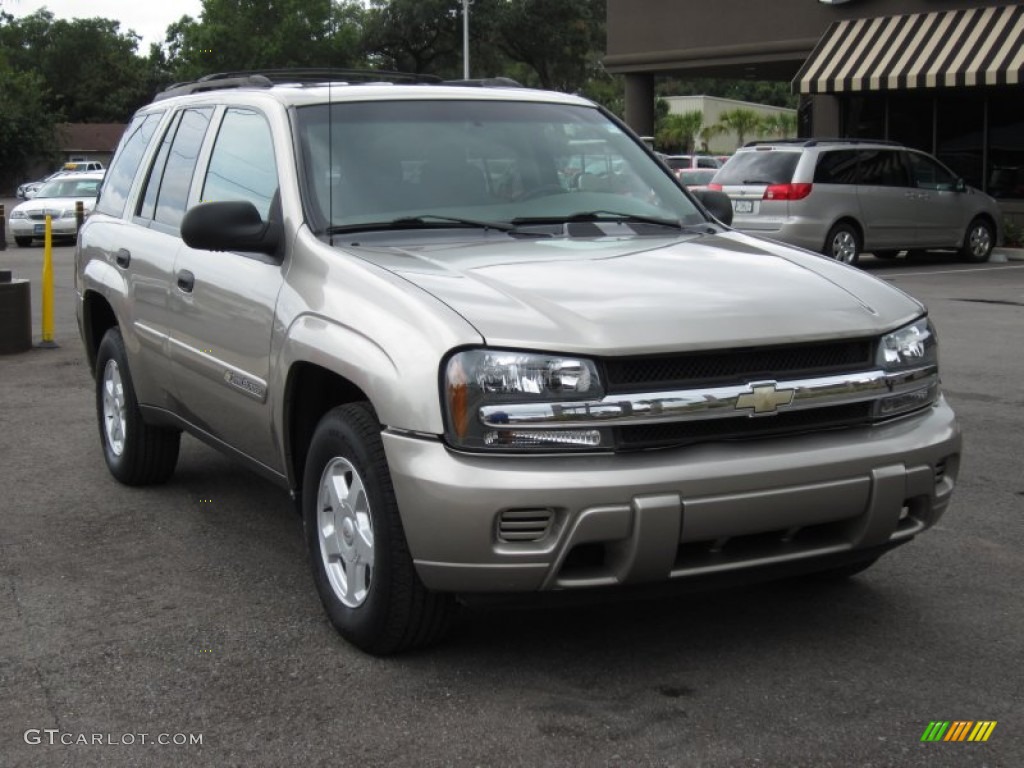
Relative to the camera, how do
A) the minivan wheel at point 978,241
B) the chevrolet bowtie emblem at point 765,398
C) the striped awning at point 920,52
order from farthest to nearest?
the striped awning at point 920,52
the minivan wheel at point 978,241
the chevrolet bowtie emblem at point 765,398

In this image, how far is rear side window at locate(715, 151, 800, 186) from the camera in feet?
60.9

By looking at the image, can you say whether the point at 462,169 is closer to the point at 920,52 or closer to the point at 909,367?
the point at 909,367

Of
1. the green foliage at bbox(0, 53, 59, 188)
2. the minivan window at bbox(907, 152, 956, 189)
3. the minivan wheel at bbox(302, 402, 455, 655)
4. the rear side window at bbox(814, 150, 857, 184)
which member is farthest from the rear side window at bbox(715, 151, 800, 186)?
the green foliage at bbox(0, 53, 59, 188)

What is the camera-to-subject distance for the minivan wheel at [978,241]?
20828 mm

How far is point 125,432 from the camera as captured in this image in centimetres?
660

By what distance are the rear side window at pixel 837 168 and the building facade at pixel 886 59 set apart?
437cm

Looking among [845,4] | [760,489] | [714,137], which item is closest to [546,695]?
[760,489]

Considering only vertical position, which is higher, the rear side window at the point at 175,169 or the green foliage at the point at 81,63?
the green foliage at the point at 81,63

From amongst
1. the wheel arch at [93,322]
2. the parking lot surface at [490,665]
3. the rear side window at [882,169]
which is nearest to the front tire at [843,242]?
the rear side window at [882,169]

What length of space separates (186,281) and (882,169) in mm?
15490

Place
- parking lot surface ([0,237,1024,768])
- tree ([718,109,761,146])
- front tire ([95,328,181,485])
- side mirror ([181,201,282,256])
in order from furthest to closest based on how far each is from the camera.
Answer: tree ([718,109,761,146]), front tire ([95,328,181,485]), side mirror ([181,201,282,256]), parking lot surface ([0,237,1024,768])

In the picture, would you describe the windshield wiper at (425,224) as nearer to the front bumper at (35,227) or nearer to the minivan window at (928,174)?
the minivan window at (928,174)

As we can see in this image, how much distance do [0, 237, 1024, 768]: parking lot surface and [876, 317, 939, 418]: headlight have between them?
35 cm

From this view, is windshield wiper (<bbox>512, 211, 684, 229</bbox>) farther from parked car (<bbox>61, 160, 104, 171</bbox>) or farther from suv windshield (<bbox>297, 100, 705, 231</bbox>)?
parked car (<bbox>61, 160, 104, 171</bbox>)
